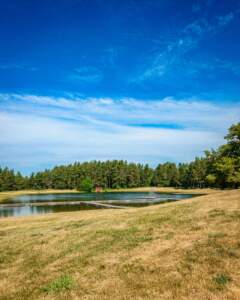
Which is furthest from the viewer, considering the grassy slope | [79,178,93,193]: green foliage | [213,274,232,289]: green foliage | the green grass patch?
[79,178,93,193]: green foliage

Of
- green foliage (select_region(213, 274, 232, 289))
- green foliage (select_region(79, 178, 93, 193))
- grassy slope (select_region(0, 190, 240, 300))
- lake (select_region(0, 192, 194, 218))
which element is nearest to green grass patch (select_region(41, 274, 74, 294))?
grassy slope (select_region(0, 190, 240, 300))

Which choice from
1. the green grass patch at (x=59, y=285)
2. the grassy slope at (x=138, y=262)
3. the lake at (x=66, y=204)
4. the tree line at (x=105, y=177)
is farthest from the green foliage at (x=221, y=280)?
the tree line at (x=105, y=177)

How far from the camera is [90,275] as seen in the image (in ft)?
28.5

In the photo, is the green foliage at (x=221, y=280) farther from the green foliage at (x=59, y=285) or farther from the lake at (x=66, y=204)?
the lake at (x=66, y=204)

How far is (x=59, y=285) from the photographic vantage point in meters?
8.16

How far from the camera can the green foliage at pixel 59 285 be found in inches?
313

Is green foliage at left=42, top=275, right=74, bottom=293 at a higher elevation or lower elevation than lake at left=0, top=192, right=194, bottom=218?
higher

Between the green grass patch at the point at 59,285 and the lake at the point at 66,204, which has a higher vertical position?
the green grass patch at the point at 59,285

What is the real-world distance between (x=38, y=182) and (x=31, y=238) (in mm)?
139821

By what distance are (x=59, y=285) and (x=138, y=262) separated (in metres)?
2.55

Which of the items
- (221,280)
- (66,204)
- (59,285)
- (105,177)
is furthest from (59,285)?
(105,177)

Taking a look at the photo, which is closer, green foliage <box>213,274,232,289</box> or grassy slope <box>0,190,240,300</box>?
green foliage <box>213,274,232,289</box>

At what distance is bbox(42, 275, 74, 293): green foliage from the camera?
313 inches

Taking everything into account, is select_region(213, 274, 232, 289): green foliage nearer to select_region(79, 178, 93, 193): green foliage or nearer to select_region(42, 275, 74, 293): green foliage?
select_region(42, 275, 74, 293): green foliage
